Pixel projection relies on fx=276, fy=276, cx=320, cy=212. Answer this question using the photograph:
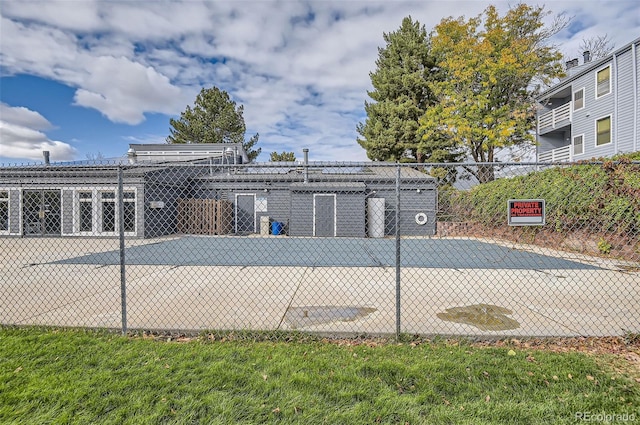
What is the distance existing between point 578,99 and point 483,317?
19.2 metres

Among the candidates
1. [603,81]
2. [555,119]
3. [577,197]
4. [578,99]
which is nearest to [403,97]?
[555,119]

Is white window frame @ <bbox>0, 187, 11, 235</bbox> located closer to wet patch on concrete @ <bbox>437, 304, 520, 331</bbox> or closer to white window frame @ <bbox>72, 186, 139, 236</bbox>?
white window frame @ <bbox>72, 186, 139, 236</bbox>

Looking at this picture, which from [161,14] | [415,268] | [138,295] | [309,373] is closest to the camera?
[309,373]

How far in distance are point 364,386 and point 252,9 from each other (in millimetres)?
8888

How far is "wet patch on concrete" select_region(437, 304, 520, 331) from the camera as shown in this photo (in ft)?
10.3

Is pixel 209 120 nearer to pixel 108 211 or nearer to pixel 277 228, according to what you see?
pixel 108 211

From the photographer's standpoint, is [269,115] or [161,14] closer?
[161,14]

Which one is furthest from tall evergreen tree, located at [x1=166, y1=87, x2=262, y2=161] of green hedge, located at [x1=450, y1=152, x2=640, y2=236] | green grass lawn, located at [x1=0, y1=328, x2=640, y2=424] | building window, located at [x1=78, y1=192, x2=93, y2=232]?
green grass lawn, located at [x1=0, y1=328, x2=640, y2=424]

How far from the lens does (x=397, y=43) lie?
2030cm

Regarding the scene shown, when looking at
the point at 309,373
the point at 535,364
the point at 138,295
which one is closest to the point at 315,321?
the point at 309,373

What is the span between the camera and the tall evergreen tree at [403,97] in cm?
1962

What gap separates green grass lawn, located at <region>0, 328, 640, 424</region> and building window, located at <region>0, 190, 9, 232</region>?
625 inches

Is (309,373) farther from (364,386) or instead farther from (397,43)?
(397,43)

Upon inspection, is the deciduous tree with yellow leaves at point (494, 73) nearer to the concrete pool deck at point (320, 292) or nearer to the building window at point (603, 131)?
the building window at point (603, 131)
